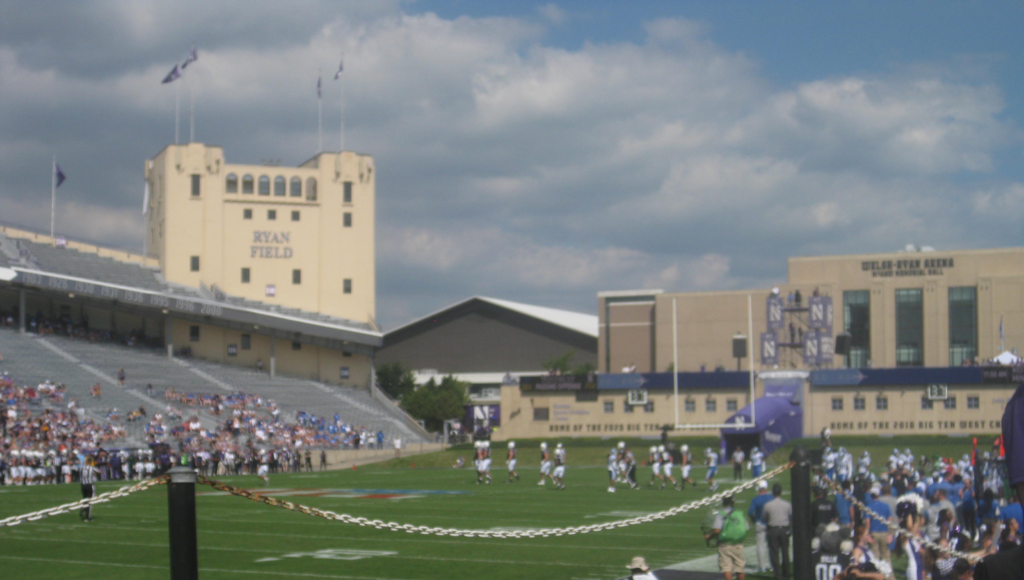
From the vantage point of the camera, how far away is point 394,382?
80.2 m

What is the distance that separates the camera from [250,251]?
67500 millimetres

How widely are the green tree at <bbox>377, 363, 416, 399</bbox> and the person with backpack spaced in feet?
220

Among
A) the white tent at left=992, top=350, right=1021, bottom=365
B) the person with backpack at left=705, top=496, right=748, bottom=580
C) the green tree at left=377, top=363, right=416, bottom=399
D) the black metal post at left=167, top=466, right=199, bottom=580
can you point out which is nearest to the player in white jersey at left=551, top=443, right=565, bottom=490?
the person with backpack at left=705, top=496, right=748, bottom=580

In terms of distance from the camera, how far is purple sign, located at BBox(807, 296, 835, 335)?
66.7m

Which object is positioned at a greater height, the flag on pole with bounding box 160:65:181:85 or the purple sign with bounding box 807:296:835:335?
the flag on pole with bounding box 160:65:181:85

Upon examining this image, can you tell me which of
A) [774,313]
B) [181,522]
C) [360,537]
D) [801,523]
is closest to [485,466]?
[360,537]

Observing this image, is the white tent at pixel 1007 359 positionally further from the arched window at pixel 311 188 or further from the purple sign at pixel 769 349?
the arched window at pixel 311 188

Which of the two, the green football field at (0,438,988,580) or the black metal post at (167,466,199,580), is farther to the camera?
the green football field at (0,438,988,580)

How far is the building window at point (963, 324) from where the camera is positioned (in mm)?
65750

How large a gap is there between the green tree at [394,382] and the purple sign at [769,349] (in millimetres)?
26921

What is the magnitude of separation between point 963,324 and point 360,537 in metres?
56.4

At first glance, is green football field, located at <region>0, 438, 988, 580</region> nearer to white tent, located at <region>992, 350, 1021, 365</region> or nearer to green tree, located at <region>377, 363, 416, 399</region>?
white tent, located at <region>992, 350, 1021, 365</region>

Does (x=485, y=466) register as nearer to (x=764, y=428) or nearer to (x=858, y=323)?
(x=764, y=428)

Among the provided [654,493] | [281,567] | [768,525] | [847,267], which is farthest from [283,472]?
[847,267]
